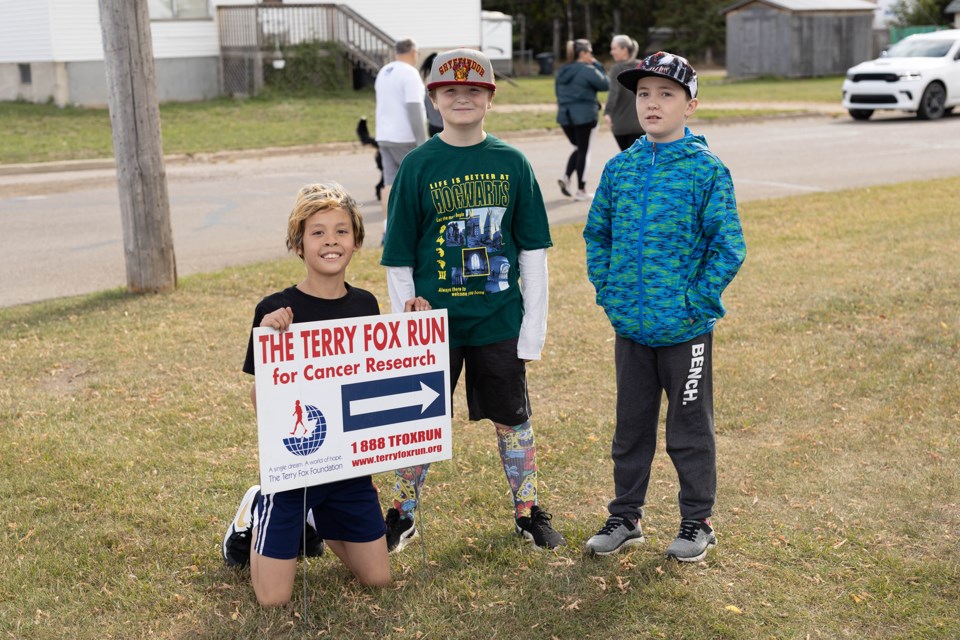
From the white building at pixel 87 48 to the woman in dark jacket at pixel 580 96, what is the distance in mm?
13463

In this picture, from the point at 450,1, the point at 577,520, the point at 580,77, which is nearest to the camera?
the point at 577,520

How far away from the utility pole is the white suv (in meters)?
18.7

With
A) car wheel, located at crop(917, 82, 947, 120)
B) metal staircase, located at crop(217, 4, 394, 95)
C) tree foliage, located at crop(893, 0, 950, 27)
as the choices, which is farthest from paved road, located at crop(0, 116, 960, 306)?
tree foliage, located at crop(893, 0, 950, 27)

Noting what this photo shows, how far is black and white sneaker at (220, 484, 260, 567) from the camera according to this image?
3.95 m

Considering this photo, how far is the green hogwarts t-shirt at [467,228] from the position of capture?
389 centimetres

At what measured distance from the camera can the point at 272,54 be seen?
2711 centimetres

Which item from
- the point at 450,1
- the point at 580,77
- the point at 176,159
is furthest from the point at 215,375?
the point at 450,1

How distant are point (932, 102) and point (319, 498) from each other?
2257cm

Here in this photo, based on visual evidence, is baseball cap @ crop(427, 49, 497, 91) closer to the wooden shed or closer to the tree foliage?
the wooden shed

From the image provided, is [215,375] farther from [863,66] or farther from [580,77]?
[863,66]

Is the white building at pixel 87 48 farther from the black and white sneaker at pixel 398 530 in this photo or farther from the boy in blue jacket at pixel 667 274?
the boy in blue jacket at pixel 667 274

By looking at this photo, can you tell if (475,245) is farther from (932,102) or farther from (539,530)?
(932,102)

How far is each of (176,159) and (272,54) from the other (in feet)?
35.8

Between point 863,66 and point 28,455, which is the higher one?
point 863,66
